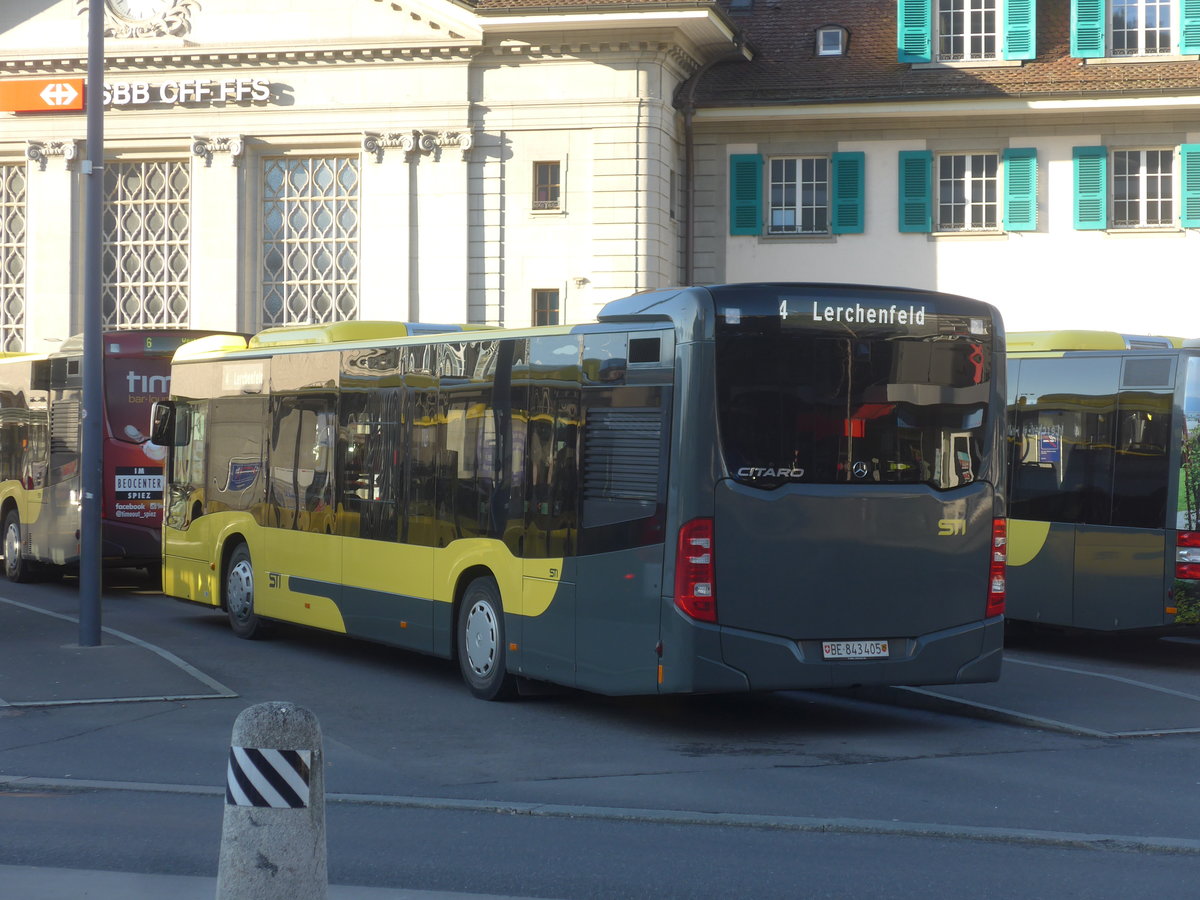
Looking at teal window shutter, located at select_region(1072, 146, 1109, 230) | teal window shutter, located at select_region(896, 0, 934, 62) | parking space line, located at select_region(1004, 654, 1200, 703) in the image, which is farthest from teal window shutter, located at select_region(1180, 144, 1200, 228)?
parking space line, located at select_region(1004, 654, 1200, 703)

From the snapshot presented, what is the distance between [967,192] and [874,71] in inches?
116

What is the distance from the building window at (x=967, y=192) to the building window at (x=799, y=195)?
2.19 m

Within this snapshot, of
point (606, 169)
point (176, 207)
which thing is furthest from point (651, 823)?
point (176, 207)

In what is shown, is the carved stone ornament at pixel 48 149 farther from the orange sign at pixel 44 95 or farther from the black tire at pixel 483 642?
the black tire at pixel 483 642

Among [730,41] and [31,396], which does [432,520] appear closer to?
[31,396]

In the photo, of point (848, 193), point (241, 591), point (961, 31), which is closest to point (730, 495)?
point (241, 591)

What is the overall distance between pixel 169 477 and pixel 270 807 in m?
13.4

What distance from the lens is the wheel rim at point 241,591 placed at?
1603cm

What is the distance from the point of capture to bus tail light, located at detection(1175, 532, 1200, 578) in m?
14.0

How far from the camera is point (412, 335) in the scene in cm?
1436

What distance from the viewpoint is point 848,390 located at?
1050cm

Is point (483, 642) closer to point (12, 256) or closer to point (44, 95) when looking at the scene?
point (44, 95)

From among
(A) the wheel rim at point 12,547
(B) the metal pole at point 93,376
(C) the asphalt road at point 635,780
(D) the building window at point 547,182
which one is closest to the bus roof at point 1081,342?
(C) the asphalt road at point 635,780

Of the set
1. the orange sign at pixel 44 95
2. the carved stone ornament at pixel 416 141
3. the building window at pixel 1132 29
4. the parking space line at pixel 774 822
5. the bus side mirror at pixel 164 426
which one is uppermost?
the building window at pixel 1132 29
